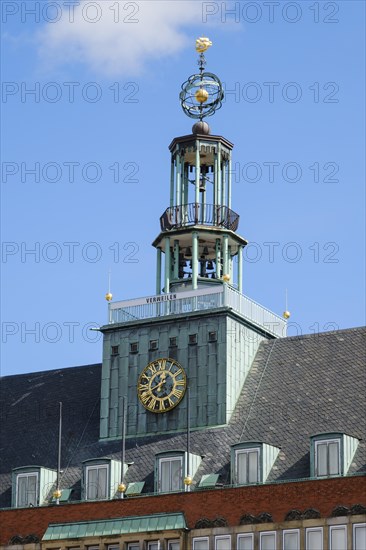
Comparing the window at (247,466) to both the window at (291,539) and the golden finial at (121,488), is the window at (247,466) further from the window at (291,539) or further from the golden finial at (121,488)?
the golden finial at (121,488)

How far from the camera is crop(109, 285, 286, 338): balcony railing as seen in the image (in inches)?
4245

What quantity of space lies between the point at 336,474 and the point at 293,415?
6.65m

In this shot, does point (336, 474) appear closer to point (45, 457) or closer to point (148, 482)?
point (148, 482)

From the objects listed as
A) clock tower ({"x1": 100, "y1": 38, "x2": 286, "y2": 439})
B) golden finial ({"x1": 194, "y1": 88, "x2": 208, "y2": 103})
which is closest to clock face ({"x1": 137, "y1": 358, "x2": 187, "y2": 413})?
clock tower ({"x1": 100, "y1": 38, "x2": 286, "y2": 439})

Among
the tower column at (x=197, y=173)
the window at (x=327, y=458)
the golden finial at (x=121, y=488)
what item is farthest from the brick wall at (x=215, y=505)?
the tower column at (x=197, y=173)

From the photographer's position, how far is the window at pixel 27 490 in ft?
342

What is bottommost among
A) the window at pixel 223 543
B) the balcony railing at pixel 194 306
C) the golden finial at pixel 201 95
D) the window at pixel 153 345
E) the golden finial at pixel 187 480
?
the window at pixel 223 543

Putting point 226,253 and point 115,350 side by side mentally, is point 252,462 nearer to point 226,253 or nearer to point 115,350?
point 115,350

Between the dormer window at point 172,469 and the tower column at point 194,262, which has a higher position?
the tower column at point 194,262

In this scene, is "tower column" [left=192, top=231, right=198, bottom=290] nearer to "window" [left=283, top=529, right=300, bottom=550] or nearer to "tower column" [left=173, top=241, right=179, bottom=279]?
"tower column" [left=173, top=241, right=179, bottom=279]

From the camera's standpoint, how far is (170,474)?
331ft

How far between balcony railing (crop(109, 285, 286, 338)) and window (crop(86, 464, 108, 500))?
10.2 metres

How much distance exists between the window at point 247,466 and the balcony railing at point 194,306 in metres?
10.7

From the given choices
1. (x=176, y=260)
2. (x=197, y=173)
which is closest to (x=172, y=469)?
(x=176, y=260)
